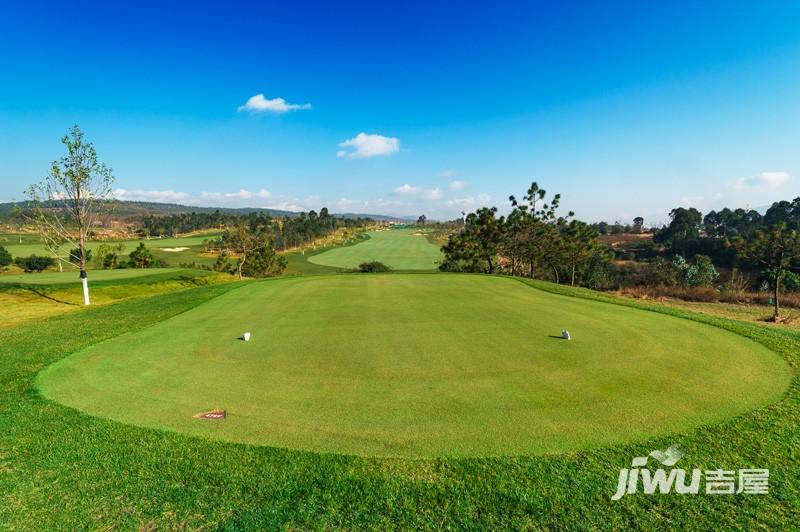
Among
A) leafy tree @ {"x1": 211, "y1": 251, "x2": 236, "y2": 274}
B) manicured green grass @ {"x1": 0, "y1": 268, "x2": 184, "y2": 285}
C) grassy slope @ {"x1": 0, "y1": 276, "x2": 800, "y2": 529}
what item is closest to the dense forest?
leafy tree @ {"x1": 211, "y1": 251, "x2": 236, "y2": 274}

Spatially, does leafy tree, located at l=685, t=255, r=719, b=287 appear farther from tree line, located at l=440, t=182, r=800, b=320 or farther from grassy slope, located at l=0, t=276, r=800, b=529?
grassy slope, located at l=0, t=276, r=800, b=529

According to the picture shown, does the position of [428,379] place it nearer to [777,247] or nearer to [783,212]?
[777,247]

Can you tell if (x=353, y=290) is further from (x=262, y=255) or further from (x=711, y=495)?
(x=262, y=255)

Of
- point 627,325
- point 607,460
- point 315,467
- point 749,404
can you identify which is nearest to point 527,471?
point 607,460

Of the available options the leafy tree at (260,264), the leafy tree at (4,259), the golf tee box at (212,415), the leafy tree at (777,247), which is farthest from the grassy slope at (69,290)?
the leafy tree at (4,259)

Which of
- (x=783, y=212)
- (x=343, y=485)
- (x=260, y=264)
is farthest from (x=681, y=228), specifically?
(x=343, y=485)

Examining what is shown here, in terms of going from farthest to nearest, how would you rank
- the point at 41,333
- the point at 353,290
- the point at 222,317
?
the point at 353,290, the point at 222,317, the point at 41,333
